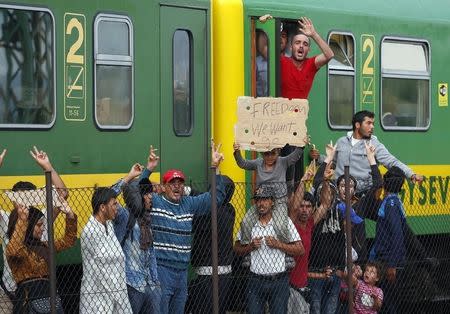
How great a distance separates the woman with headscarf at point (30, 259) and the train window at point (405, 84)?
5224mm

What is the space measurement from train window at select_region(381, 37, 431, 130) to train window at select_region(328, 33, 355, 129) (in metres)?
0.50

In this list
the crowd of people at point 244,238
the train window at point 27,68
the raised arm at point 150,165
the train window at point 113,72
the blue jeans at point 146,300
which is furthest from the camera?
the train window at point 113,72

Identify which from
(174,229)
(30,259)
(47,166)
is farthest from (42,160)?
(174,229)

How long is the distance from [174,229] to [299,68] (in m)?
2.67

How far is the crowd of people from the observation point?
31.6 ft

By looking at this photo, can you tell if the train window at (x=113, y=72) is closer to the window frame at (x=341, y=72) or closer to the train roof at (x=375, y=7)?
the train roof at (x=375, y=7)

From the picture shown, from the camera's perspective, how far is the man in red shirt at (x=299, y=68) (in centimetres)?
1196

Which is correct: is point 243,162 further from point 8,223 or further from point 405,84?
point 405,84

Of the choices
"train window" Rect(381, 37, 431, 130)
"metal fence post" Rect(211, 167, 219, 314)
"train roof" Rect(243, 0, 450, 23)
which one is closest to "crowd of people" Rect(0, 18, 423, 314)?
"metal fence post" Rect(211, 167, 219, 314)

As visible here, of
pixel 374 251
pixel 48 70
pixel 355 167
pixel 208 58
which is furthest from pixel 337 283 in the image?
pixel 48 70

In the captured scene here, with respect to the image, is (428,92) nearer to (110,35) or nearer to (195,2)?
(195,2)

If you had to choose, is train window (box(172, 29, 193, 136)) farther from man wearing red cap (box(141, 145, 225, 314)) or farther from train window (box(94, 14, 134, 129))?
man wearing red cap (box(141, 145, 225, 314))

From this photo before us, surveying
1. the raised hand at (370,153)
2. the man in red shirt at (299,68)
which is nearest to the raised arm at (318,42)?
the man in red shirt at (299,68)

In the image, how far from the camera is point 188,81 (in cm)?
1180
